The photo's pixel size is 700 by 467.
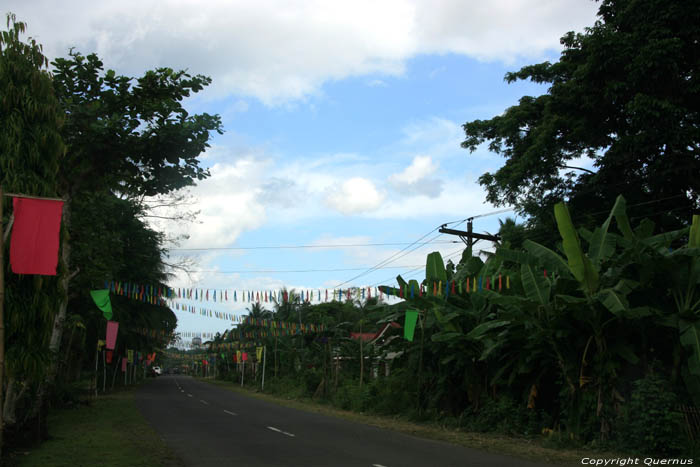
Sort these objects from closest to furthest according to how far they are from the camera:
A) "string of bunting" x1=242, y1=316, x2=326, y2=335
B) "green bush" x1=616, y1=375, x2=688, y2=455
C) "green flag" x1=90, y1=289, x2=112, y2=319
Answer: "green bush" x1=616, y1=375, x2=688, y2=455, "green flag" x1=90, y1=289, x2=112, y2=319, "string of bunting" x1=242, y1=316, x2=326, y2=335

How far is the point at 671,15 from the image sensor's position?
770 inches

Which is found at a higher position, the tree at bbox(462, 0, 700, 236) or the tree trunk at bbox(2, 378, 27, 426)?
the tree at bbox(462, 0, 700, 236)

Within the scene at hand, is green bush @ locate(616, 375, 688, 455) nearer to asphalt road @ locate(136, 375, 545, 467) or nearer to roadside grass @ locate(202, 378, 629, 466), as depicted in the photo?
roadside grass @ locate(202, 378, 629, 466)

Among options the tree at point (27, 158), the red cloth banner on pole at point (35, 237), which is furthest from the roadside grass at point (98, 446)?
the red cloth banner on pole at point (35, 237)

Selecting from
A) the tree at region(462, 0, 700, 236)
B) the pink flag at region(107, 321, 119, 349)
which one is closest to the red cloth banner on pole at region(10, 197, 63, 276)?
the tree at region(462, 0, 700, 236)

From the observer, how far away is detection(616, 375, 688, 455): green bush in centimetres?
1178

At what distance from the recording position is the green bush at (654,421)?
11.8 metres

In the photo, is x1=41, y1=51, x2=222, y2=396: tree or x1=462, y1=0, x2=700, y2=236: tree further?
x1=462, y1=0, x2=700, y2=236: tree

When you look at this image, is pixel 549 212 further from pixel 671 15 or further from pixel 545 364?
pixel 545 364

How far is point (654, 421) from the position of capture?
467 inches

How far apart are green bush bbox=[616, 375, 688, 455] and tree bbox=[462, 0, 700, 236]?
9699mm

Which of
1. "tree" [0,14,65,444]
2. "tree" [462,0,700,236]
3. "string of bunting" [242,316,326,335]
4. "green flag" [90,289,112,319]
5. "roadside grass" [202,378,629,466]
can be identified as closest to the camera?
"tree" [0,14,65,444]

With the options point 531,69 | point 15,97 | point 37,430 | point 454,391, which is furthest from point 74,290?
point 531,69

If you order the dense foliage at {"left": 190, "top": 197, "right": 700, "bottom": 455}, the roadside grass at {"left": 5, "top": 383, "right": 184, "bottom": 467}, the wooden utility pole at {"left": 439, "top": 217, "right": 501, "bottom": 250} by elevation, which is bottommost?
the roadside grass at {"left": 5, "top": 383, "right": 184, "bottom": 467}
